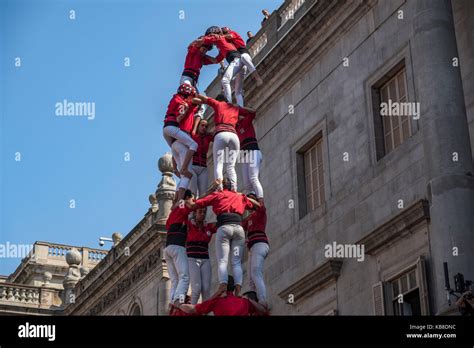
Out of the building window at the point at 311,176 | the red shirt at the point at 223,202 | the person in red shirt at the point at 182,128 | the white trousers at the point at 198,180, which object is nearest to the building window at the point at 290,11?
the building window at the point at 311,176

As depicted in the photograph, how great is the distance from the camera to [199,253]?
2083 centimetres

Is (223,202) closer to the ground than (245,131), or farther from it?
closer to the ground

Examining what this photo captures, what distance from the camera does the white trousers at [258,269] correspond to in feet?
67.1

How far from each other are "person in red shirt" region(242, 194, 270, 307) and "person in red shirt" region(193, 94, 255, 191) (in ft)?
2.81

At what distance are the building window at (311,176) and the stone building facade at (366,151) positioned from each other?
3 centimetres

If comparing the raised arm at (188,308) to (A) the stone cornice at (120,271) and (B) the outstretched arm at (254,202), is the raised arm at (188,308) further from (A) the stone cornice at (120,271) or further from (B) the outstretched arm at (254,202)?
(A) the stone cornice at (120,271)

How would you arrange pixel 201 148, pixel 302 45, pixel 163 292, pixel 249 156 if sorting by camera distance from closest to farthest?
pixel 249 156 → pixel 201 148 → pixel 302 45 → pixel 163 292

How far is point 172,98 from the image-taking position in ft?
73.9

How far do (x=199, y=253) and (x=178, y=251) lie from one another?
40 centimetres

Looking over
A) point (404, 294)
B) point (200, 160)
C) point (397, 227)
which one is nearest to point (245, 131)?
point (200, 160)

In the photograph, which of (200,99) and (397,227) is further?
(397,227)

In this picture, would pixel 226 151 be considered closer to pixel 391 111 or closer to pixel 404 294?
pixel 404 294

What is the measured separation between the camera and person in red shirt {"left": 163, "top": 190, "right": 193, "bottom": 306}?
20312 mm
